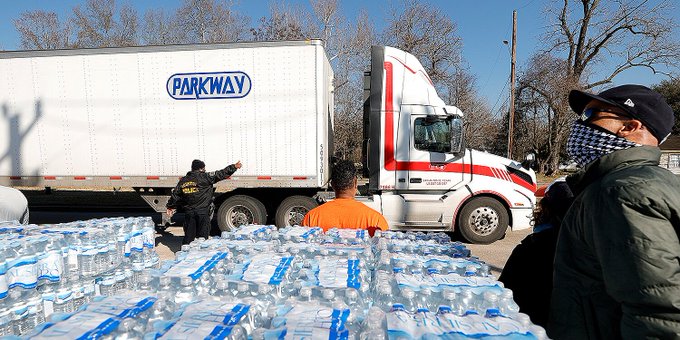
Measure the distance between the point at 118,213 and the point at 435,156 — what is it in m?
9.30

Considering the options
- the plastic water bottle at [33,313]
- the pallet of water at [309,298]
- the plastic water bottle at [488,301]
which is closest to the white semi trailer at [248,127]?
the plastic water bottle at [33,313]

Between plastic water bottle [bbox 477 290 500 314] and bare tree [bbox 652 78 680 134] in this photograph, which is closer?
plastic water bottle [bbox 477 290 500 314]

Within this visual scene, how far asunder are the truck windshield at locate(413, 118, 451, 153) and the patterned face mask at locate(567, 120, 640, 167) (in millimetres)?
5459

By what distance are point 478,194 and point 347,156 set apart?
53.8ft

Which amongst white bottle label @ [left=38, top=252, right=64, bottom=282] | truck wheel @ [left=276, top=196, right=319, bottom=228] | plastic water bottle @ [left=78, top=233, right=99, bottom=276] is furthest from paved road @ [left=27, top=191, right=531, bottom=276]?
white bottle label @ [left=38, top=252, right=64, bottom=282]

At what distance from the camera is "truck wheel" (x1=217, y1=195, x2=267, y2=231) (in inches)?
290

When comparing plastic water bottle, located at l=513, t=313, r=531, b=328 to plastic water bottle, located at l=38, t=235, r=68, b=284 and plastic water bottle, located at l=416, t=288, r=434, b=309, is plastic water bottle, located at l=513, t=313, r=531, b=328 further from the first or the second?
plastic water bottle, located at l=38, t=235, r=68, b=284

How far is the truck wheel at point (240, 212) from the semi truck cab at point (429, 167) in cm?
234

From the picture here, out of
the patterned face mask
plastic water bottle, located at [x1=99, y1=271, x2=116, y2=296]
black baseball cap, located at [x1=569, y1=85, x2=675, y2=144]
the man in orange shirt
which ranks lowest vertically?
plastic water bottle, located at [x1=99, y1=271, x2=116, y2=296]

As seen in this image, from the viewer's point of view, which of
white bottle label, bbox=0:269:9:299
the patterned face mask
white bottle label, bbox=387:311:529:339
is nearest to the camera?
white bottle label, bbox=387:311:529:339

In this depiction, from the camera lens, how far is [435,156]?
7.11 meters

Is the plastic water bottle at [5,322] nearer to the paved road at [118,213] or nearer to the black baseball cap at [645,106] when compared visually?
the paved road at [118,213]

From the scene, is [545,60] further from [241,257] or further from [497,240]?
[241,257]

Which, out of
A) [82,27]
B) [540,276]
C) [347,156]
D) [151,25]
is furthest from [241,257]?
[82,27]
